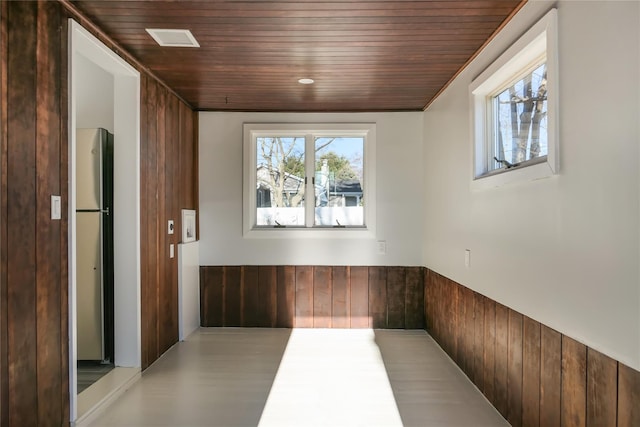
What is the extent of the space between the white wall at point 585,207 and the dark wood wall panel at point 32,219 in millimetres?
2377

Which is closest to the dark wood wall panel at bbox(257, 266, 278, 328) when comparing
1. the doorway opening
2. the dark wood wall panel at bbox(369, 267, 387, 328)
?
the dark wood wall panel at bbox(369, 267, 387, 328)

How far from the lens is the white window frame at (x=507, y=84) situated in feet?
6.09

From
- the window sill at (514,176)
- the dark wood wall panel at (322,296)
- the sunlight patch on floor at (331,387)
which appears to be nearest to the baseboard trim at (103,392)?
the sunlight patch on floor at (331,387)

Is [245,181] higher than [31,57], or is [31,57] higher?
[31,57]

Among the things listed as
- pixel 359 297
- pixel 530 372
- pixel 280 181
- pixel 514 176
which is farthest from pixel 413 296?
pixel 514 176

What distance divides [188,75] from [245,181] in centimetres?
138

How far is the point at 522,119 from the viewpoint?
235cm

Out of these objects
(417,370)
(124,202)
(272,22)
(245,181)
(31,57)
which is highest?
(272,22)

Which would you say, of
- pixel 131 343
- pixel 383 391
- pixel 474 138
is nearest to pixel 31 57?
pixel 131 343

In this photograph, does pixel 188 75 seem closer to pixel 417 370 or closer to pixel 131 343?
pixel 131 343

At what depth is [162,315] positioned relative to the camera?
3.51 meters

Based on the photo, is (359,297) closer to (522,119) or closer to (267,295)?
(267,295)

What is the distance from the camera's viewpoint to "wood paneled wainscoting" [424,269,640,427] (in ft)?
5.03

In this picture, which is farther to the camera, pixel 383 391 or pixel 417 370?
pixel 417 370
